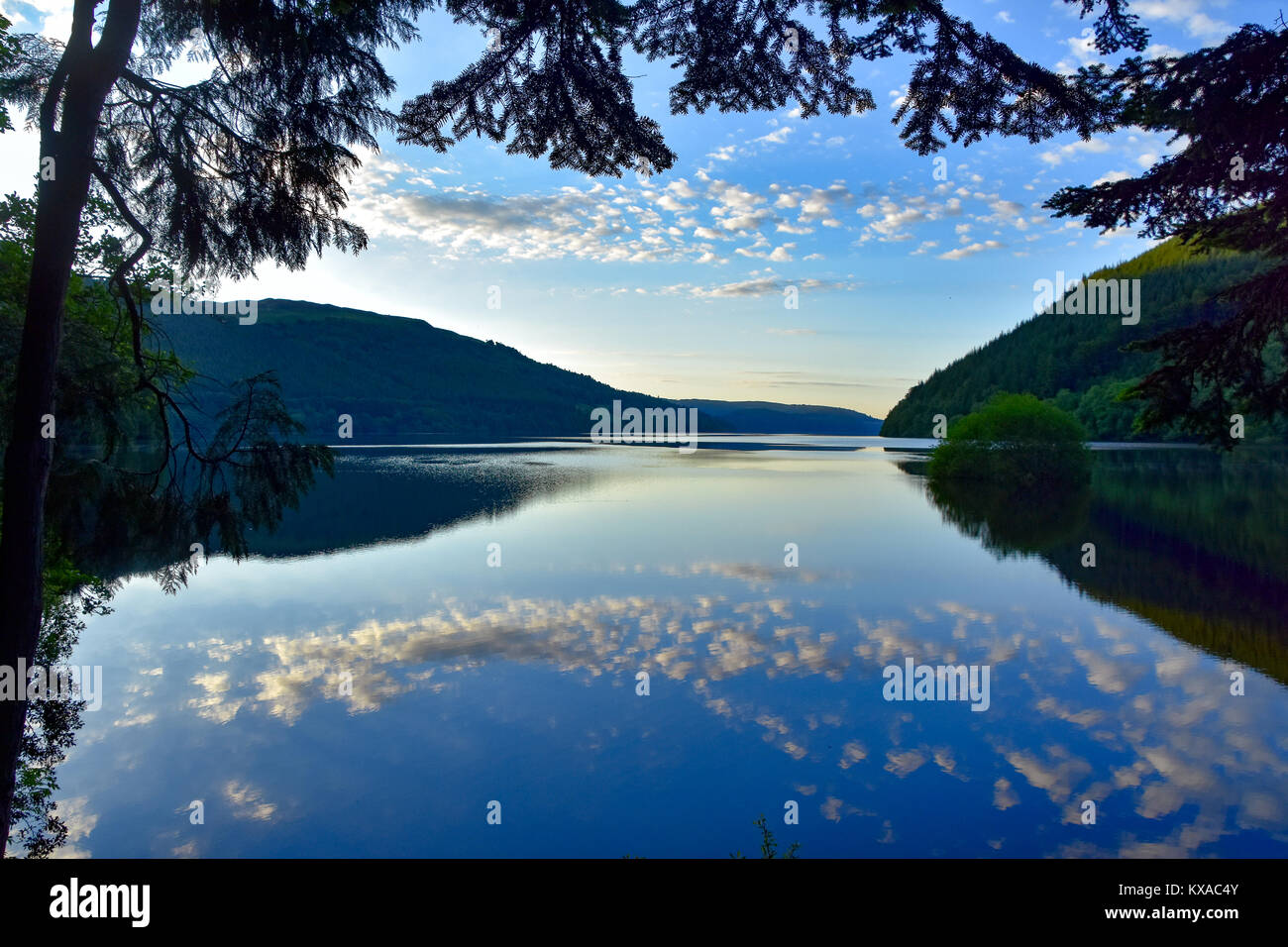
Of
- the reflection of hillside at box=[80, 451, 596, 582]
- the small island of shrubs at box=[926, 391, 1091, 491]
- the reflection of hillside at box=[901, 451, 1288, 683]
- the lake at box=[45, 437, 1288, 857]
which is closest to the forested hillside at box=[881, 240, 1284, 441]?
the reflection of hillside at box=[901, 451, 1288, 683]

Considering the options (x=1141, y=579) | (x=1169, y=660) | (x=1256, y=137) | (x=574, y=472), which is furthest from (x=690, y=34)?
(x=574, y=472)

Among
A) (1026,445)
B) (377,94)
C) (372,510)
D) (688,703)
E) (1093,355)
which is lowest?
(688,703)

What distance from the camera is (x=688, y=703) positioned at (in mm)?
14852

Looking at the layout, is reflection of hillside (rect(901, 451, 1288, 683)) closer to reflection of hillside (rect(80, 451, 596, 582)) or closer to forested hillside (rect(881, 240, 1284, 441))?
reflection of hillside (rect(80, 451, 596, 582))

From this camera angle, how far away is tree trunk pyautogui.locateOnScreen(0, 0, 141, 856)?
5301mm

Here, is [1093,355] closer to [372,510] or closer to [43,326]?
[372,510]

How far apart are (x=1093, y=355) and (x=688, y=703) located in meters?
162

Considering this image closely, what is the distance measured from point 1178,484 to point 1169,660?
55819 millimetres

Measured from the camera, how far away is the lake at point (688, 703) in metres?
10.4

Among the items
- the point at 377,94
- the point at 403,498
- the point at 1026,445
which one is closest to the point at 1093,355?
the point at 1026,445

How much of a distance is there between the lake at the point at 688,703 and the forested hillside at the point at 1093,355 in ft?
352

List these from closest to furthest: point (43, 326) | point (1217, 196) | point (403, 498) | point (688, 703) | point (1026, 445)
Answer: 1. point (43, 326)
2. point (1217, 196)
3. point (688, 703)
4. point (403, 498)
5. point (1026, 445)
